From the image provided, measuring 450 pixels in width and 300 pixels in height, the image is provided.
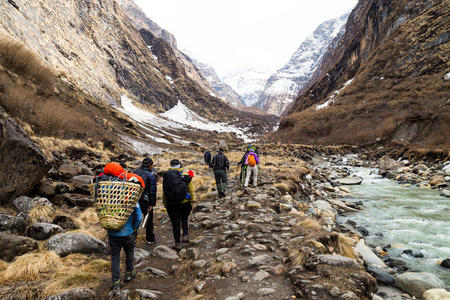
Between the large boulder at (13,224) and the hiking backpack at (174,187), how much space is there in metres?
3.35

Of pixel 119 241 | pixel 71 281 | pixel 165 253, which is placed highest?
pixel 119 241

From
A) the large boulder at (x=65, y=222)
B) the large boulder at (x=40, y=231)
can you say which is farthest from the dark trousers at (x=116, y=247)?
the large boulder at (x=65, y=222)

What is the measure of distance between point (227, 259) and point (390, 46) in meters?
82.5

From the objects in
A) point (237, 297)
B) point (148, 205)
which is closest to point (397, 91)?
point (148, 205)

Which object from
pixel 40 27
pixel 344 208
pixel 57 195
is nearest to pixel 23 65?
pixel 57 195

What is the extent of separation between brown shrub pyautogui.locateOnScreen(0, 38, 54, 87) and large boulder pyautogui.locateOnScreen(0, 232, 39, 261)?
22.8 m

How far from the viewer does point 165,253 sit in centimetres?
576

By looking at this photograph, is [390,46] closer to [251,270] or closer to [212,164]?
[212,164]

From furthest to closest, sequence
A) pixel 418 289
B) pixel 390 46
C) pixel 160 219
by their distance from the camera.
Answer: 1. pixel 390 46
2. pixel 160 219
3. pixel 418 289

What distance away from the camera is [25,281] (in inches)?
155

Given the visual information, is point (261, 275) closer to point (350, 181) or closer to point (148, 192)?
point (148, 192)

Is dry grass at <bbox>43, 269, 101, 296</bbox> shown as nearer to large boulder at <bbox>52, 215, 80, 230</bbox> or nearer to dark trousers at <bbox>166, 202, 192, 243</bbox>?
dark trousers at <bbox>166, 202, 192, 243</bbox>

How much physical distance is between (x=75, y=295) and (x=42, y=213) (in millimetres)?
4264

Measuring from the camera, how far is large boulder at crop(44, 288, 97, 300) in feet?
11.2
